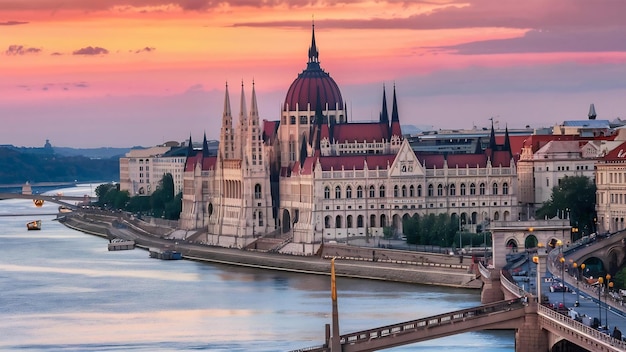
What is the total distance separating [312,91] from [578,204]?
92.6ft

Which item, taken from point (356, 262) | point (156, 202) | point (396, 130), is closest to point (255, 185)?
point (396, 130)

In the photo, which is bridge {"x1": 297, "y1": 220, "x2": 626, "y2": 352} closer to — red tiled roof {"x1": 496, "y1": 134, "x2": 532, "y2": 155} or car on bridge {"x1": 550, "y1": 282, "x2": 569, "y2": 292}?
car on bridge {"x1": 550, "y1": 282, "x2": 569, "y2": 292}

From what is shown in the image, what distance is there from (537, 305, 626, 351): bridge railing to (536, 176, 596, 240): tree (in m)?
40.9

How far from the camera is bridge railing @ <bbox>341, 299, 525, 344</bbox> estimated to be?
220 ft

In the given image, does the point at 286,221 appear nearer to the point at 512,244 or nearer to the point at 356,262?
the point at 356,262

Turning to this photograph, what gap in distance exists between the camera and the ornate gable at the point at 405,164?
12144 cm

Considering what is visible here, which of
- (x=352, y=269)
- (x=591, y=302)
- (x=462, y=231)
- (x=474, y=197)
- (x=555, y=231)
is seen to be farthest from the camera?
(x=474, y=197)

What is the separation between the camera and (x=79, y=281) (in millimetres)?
107562

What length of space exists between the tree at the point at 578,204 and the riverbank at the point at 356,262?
8.21 m

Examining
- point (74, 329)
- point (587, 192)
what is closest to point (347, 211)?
point (587, 192)

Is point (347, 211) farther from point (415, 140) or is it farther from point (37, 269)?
point (415, 140)

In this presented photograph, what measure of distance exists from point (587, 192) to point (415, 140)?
49.7 meters

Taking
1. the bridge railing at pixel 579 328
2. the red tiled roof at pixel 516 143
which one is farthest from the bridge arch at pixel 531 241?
the bridge railing at pixel 579 328

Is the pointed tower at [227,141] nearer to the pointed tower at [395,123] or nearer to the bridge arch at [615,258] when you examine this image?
the pointed tower at [395,123]
